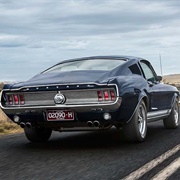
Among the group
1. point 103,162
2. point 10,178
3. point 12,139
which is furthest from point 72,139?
point 10,178

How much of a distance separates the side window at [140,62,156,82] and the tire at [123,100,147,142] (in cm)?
104

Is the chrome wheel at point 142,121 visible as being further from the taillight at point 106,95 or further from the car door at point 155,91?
the taillight at point 106,95

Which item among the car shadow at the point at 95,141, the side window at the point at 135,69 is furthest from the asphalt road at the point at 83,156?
the side window at the point at 135,69

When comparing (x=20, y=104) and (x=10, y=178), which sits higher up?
(x=20, y=104)

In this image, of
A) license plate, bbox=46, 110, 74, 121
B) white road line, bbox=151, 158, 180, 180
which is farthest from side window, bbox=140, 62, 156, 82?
white road line, bbox=151, 158, 180, 180

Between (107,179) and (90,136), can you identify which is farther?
(90,136)

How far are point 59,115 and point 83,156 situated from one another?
753mm

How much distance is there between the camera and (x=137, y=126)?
6.87 m

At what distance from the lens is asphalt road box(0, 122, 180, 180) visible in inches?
189

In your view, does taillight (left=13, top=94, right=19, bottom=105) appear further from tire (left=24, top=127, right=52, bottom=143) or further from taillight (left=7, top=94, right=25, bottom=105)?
tire (left=24, top=127, right=52, bottom=143)

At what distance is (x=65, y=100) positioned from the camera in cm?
634

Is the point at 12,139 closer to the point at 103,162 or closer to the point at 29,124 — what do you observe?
the point at 29,124

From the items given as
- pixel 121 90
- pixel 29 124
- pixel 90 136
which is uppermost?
pixel 121 90

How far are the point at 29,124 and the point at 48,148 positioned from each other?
0.50 m
